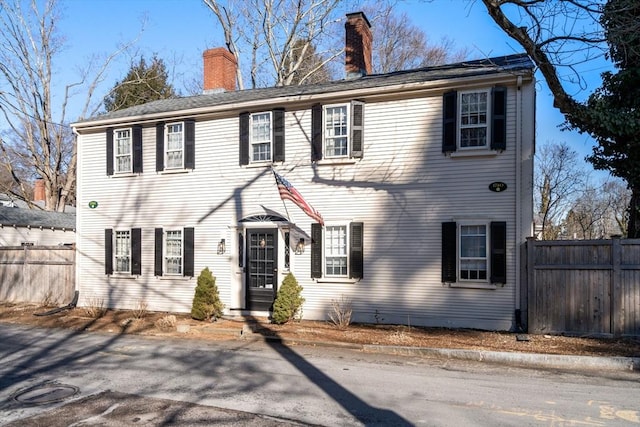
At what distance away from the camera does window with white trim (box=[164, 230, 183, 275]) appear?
50.4 ft

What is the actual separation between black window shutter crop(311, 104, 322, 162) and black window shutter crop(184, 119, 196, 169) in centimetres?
374

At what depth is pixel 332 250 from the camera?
13.6 metres

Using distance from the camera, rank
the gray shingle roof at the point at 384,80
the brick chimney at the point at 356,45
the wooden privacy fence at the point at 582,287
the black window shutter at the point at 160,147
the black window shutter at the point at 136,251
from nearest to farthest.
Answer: the wooden privacy fence at the point at 582,287 < the gray shingle roof at the point at 384,80 < the black window shutter at the point at 160,147 < the black window shutter at the point at 136,251 < the brick chimney at the point at 356,45

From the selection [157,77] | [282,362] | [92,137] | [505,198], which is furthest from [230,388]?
[157,77]

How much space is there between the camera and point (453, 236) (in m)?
12.3

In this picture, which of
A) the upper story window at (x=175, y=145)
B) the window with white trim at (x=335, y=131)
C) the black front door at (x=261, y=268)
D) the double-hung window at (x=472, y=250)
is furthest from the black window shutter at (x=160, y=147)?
the double-hung window at (x=472, y=250)

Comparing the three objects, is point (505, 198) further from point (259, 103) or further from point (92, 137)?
point (92, 137)

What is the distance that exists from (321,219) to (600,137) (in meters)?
7.11

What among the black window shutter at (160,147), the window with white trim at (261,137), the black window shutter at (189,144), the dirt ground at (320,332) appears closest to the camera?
the dirt ground at (320,332)

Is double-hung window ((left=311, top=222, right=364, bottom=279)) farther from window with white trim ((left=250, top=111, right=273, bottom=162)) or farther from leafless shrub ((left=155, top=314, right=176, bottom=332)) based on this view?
leafless shrub ((left=155, top=314, right=176, bottom=332))

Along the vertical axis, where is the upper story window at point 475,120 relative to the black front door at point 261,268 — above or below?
above

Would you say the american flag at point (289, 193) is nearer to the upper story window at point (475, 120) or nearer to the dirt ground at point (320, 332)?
the dirt ground at point (320, 332)

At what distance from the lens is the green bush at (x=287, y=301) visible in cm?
1309

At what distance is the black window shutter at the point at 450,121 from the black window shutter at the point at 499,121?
2.87ft
